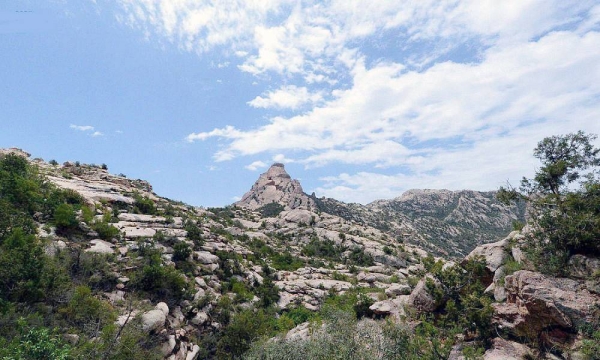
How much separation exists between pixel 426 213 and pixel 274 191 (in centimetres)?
8328

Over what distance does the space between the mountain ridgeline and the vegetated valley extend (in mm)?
62538

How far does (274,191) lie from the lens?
509 ft

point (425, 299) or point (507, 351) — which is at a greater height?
point (425, 299)

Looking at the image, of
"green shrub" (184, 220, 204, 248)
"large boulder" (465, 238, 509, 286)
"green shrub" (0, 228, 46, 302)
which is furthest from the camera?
"green shrub" (184, 220, 204, 248)

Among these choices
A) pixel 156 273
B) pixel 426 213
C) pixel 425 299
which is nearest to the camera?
pixel 425 299

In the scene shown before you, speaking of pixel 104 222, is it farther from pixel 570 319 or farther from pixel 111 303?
pixel 570 319

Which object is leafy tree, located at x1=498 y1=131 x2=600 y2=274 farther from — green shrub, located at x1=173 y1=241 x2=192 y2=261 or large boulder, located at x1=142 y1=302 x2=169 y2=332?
green shrub, located at x1=173 y1=241 x2=192 y2=261

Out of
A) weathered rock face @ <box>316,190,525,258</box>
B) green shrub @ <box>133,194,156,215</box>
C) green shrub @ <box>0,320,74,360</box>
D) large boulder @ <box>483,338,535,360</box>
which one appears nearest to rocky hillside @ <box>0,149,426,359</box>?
green shrub @ <box>133,194,156,215</box>

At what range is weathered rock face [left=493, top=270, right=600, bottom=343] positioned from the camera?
37.6 ft

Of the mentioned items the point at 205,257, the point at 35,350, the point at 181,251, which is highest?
the point at 181,251

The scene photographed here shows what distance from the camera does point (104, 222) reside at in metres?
31.0

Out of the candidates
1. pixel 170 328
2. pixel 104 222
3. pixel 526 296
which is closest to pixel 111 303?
pixel 170 328

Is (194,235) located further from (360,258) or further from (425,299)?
(360,258)

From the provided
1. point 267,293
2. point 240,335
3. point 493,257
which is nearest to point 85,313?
point 240,335
